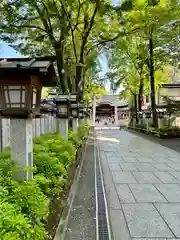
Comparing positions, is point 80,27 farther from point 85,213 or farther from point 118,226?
point 118,226

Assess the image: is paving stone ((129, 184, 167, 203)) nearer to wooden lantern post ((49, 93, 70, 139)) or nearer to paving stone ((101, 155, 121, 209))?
paving stone ((101, 155, 121, 209))

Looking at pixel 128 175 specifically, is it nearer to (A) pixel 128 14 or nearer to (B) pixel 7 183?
(B) pixel 7 183

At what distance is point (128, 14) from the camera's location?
11.3 m

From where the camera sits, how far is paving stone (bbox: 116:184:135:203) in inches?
189

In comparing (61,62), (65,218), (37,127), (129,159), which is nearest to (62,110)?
(37,127)

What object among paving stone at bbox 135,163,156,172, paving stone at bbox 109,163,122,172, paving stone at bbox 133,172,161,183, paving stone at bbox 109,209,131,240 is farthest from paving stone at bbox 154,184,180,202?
paving stone at bbox 109,163,122,172

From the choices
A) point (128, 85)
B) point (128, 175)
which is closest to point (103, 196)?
point (128, 175)

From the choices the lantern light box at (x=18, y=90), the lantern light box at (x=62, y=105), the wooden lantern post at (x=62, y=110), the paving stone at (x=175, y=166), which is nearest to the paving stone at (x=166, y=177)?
the paving stone at (x=175, y=166)

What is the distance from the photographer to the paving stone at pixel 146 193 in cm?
478

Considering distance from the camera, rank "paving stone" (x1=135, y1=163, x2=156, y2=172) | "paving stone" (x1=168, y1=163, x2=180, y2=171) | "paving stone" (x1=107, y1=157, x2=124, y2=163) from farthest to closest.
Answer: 1. "paving stone" (x1=107, y1=157, x2=124, y2=163)
2. "paving stone" (x1=168, y1=163, x2=180, y2=171)
3. "paving stone" (x1=135, y1=163, x2=156, y2=172)

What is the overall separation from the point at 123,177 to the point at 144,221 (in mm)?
2772

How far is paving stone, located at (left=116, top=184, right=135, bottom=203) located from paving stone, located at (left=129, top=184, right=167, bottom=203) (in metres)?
0.09

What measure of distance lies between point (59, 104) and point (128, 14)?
607cm

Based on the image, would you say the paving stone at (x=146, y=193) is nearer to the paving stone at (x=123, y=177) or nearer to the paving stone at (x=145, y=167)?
the paving stone at (x=123, y=177)
